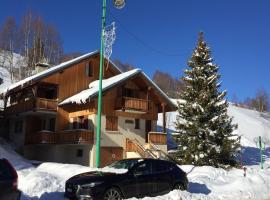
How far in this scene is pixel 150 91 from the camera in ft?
115

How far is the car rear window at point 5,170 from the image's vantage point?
1019cm

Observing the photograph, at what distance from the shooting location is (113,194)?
13383 mm

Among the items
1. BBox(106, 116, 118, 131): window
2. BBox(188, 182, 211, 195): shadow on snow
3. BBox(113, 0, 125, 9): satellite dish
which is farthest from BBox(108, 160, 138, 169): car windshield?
BBox(106, 116, 118, 131): window

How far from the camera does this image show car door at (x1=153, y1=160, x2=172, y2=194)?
15.2 metres

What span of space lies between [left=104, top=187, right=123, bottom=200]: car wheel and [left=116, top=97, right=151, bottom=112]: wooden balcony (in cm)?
1844

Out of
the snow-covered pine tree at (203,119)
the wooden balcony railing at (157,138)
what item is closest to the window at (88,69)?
the wooden balcony railing at (157,138)

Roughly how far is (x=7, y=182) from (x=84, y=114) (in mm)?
21785

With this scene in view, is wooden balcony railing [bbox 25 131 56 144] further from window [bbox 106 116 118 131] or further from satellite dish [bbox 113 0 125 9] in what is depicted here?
satellite dish [bbox 113 0 125 9]

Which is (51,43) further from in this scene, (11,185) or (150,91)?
(11,185)

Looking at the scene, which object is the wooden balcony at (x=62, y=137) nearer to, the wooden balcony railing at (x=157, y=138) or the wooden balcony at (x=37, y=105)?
the wooden balcony at (x=37, y=105)

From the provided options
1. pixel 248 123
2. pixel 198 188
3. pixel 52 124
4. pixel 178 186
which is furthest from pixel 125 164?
pixel 248 123

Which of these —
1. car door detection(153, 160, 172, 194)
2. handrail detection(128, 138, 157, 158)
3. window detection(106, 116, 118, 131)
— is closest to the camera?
car door detection(153, 160, 172, 194)

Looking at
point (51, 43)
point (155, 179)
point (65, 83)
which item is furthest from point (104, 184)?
point (51, 43)

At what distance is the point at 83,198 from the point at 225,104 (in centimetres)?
1858
